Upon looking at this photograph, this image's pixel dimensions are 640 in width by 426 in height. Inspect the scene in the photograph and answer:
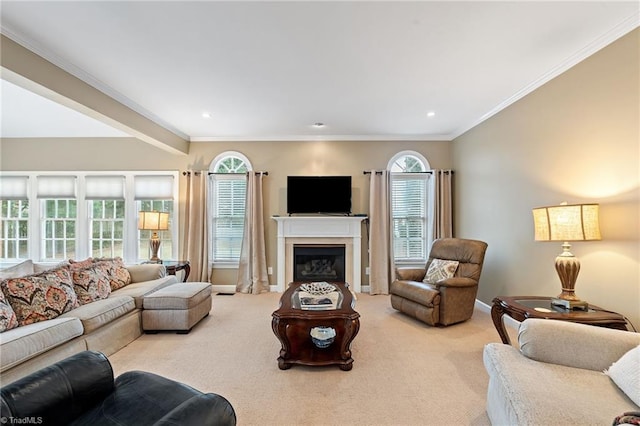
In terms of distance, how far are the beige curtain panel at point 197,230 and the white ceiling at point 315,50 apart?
141 cm

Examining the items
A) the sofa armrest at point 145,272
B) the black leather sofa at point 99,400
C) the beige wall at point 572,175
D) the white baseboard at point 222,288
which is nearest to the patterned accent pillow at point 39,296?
the sofa armrest at point 145,272

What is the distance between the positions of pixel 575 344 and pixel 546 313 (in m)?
0.50

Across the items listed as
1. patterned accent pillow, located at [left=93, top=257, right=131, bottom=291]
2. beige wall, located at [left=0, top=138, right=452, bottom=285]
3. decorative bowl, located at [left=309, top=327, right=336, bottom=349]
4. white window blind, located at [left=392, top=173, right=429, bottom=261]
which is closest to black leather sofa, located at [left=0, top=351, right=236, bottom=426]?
decorative bowl, located at [left=309, top=327, right=336, bottom=349]

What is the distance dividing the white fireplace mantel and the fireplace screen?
0.30ft

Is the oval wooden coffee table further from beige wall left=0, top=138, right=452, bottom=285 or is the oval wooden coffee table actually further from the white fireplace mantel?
beige wall left=0, top=138, right=452, bottom=285

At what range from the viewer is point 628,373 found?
145 cm

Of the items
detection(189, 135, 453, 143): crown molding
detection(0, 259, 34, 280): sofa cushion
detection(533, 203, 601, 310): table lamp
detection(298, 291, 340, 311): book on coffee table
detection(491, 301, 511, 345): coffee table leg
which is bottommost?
detection(491, 301, 511, 345): coffee table leg

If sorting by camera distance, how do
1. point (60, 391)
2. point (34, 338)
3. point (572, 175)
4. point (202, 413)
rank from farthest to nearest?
point (572, 175) → point (34, 338) → point (60, 391) → point (202, 413)

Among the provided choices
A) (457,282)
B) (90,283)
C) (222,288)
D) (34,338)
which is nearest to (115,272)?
(90,283)

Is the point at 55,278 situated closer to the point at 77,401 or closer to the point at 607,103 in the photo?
the point at 77,401

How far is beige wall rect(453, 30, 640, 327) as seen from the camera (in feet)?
7.40

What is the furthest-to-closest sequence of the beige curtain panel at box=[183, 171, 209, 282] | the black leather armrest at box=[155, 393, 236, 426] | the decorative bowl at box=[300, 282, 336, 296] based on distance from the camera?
the beige curtain panel at box=[183, 171, 209, 282], the decorative bowl at box=[300, 282, 336, 296], the black leather armrest at box=[155, 393, 236, 426]

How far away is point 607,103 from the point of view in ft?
7.93

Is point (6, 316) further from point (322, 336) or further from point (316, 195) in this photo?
point (316, 195)
